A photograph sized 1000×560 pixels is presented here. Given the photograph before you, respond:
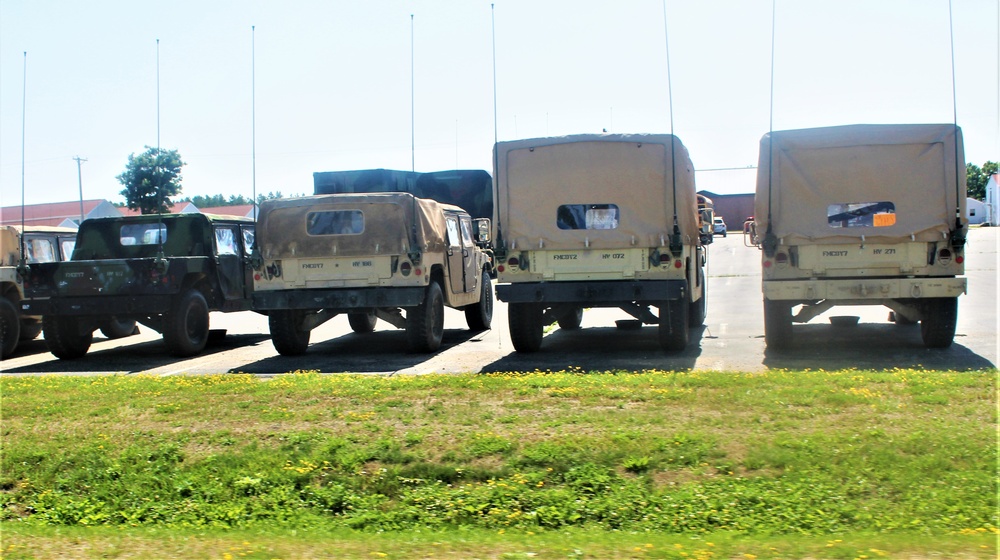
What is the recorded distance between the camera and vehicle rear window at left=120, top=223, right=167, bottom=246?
621 inches

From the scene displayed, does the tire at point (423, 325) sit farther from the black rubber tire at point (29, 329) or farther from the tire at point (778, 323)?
the black rubber tire at point (29, 329)

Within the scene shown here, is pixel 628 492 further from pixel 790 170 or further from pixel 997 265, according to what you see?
pixel 997 265

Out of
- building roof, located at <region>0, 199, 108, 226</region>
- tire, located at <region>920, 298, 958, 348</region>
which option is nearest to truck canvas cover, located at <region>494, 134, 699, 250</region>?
tire, located at <region>920, 298, 958, 348</region>

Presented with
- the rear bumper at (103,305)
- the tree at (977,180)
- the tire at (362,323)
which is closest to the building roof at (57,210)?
the tire at (362,323)

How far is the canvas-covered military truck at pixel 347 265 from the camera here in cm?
1386

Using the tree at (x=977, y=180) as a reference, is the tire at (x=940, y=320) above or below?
below

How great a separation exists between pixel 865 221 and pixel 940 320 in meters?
1.48

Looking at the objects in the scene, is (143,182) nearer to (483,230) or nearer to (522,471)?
(483,230)

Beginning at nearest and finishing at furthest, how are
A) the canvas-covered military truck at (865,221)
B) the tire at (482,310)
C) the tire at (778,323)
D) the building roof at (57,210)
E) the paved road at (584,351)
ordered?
the paved road at (584,351) → the canvas-covered military truck at (865,221) → the tire at (778,323) → the tire at (482,310) → the building roof at (57,210)

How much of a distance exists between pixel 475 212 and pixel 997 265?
1500cm

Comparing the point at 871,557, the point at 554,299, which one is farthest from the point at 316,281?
the point at 871,557

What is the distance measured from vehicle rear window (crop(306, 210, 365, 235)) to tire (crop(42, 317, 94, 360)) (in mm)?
3724

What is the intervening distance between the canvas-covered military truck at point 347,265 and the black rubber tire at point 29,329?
530cm

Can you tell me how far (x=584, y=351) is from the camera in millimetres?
13930
